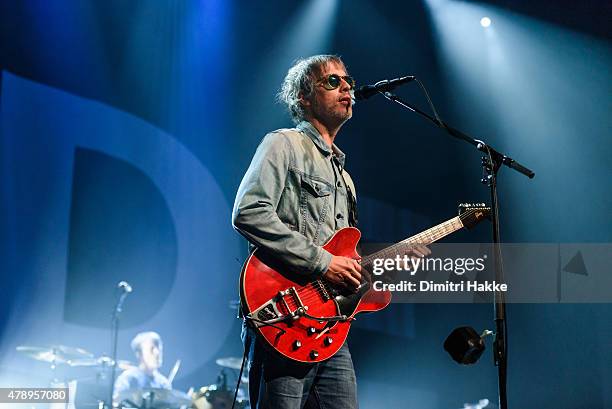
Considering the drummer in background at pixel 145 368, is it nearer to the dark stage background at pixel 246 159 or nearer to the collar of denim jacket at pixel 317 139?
the dark stage background at pixel 246 159

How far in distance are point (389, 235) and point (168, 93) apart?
296cm

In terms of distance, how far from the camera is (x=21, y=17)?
6566 mm

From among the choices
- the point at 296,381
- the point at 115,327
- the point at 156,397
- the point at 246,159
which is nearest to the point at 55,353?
the point at 115,327

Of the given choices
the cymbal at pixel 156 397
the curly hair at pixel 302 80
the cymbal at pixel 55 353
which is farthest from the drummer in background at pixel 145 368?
the curly hair at pixel 302 80

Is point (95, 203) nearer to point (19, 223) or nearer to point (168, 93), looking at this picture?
point (19, 223)

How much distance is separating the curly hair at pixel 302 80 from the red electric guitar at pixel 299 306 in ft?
2.61

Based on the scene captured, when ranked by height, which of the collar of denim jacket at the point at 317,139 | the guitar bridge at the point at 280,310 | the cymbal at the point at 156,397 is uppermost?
the collar of denim jacket at the point at 317,139

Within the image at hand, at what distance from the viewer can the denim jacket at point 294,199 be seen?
2.49m

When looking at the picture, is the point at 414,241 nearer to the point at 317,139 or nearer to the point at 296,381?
the point at 317,139

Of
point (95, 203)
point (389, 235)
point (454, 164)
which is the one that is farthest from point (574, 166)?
point (95, 203)

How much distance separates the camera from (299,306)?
249cm

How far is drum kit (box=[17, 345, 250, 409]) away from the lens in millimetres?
6031

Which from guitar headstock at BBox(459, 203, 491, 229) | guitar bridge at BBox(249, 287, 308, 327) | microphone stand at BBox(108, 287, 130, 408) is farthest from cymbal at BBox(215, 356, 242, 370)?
guitar bridge at BBox(249, 287, 308, 327)

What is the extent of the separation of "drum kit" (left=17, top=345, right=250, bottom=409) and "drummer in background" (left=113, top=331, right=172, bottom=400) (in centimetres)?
15
